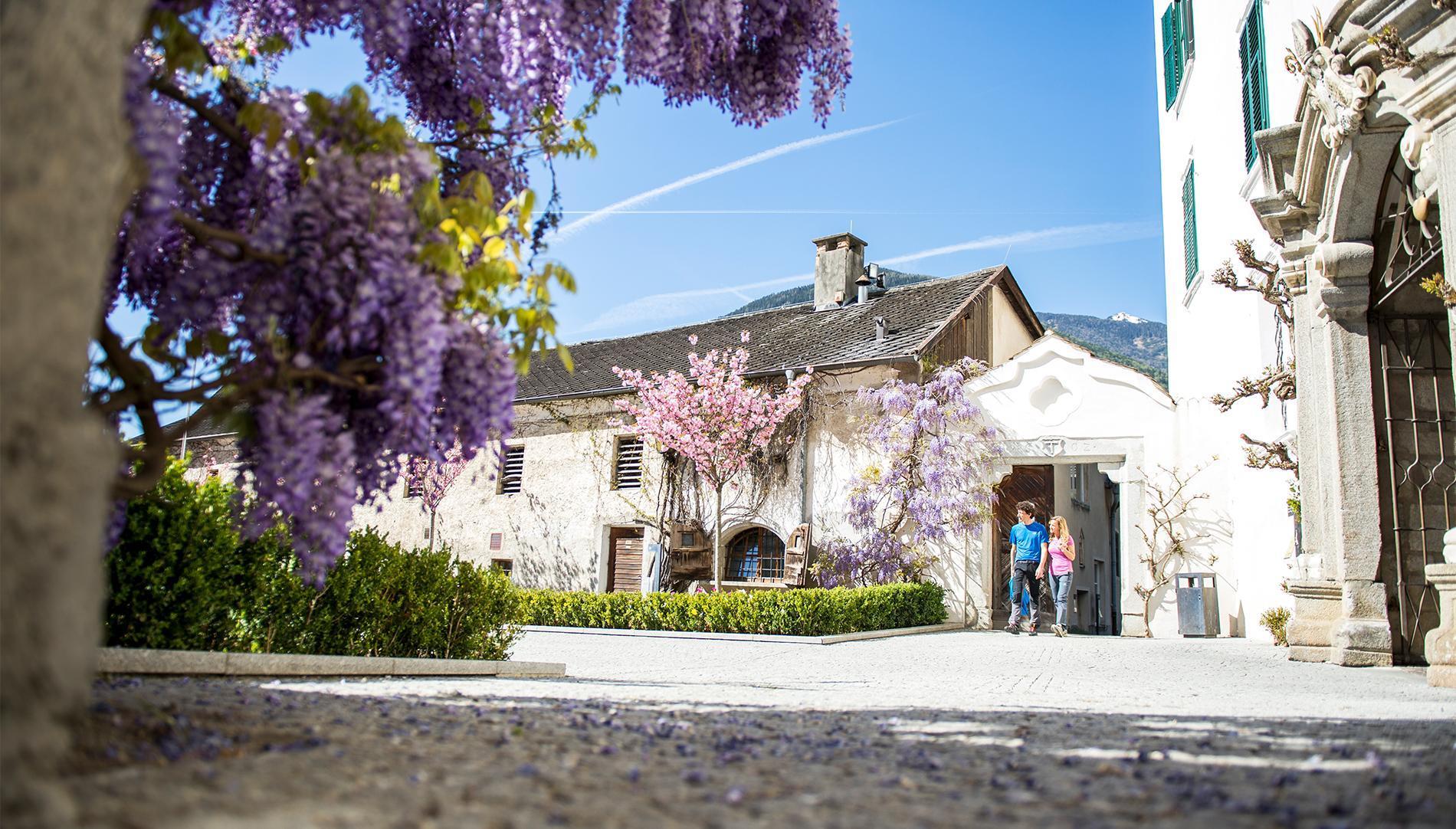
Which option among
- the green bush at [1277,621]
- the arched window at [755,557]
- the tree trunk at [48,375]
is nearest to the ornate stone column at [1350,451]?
the green bush at [1277,621]

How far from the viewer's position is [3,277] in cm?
163

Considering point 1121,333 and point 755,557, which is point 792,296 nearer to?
point 1121,333

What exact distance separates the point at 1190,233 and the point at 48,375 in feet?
53.8

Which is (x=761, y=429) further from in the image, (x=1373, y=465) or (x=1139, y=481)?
(x=1373, y=465)

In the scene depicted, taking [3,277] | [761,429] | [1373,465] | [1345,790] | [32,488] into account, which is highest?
[761,429]

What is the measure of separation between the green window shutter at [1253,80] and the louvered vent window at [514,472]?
14.5m

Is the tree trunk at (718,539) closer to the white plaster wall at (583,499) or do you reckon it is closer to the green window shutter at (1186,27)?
the white plaster wall at (583,499)

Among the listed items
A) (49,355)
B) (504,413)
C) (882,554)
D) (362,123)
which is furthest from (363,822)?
(882,554)

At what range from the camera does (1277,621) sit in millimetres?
11609

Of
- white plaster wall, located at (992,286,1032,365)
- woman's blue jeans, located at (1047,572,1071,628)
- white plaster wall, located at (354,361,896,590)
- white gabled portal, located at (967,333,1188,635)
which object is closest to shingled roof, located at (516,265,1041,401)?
white plaster wall, located at (992,286,1032,365)

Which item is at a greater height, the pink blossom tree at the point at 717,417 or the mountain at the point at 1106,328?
the mountain at the point at 1106,328

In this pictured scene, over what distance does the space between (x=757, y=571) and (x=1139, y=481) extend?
6794 millimetres

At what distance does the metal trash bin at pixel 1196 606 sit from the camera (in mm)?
13688

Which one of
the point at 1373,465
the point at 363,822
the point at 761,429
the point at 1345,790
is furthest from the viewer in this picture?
the point at 761,429
